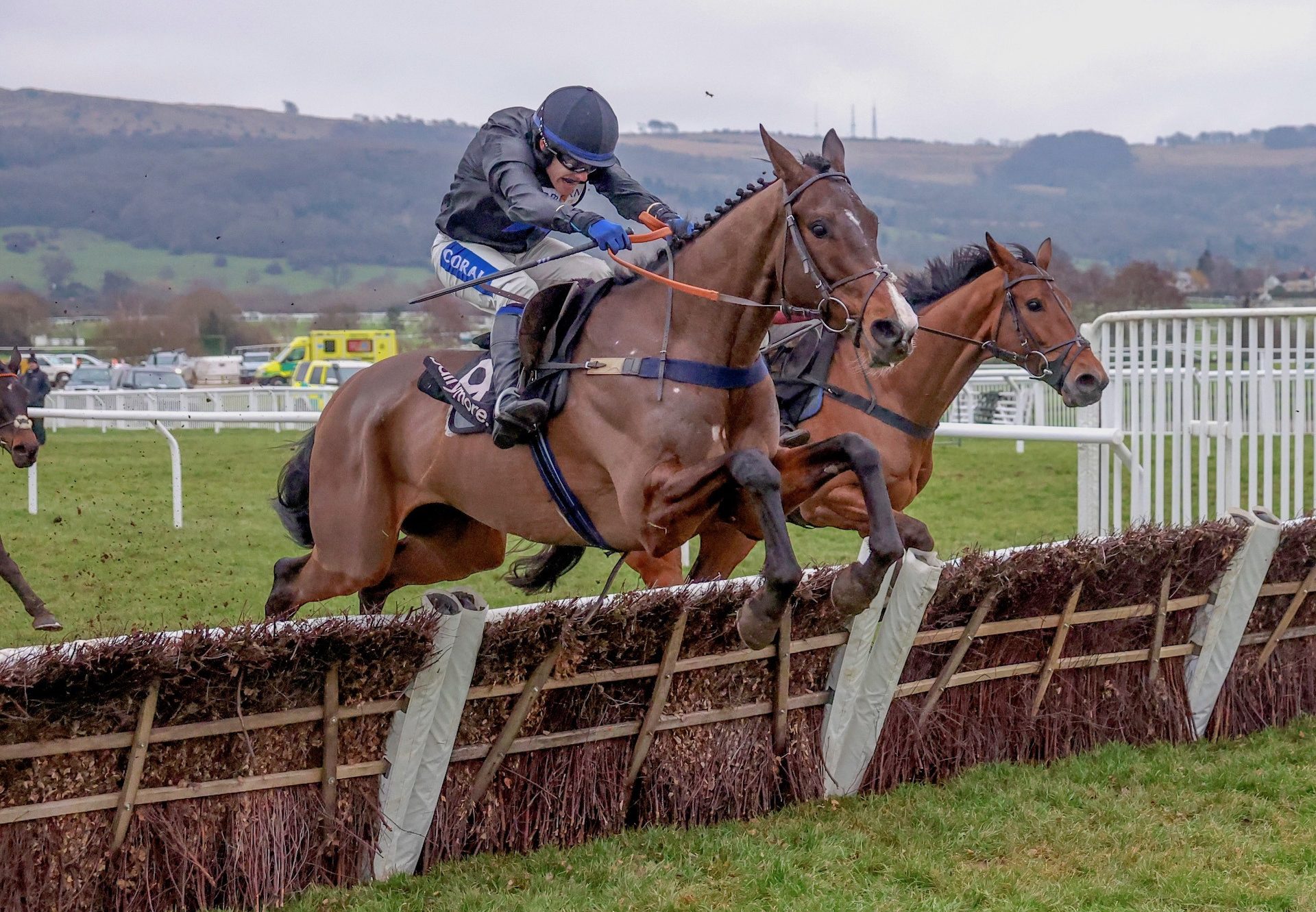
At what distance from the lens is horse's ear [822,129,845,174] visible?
12.2 ft

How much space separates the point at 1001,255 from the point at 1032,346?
408 mm

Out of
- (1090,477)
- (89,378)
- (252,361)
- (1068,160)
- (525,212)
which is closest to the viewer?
(525,212)

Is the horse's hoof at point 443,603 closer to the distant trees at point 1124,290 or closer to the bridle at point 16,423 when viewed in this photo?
the bridle at point 16,423

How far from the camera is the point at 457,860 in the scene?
3477 mm

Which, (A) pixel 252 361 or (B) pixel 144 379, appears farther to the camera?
(A) pixel 252 361

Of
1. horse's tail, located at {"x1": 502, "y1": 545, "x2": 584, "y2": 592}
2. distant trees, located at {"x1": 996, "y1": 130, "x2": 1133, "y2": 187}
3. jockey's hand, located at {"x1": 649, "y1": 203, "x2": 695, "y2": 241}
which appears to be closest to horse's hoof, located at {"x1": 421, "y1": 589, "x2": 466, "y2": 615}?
jockey's hand, located at {"x1": 649, "y1": 203, "x2": 695, "y2": 241}

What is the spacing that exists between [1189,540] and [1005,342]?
4.10 ft

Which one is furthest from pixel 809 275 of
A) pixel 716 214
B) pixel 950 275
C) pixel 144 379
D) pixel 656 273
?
pixel 144 379

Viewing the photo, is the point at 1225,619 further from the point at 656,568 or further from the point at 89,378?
the point at 89,378

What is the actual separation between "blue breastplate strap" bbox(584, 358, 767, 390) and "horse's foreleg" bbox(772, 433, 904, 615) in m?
0.25

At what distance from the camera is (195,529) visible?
8859 mm

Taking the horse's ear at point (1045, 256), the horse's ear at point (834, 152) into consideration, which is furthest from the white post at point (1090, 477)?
the horse's ear at point (834, 152)

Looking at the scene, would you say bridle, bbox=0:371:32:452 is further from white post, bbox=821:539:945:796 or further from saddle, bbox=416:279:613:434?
white post, bbox=821:539:945:796

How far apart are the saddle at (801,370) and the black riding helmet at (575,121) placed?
1501 millimetres
